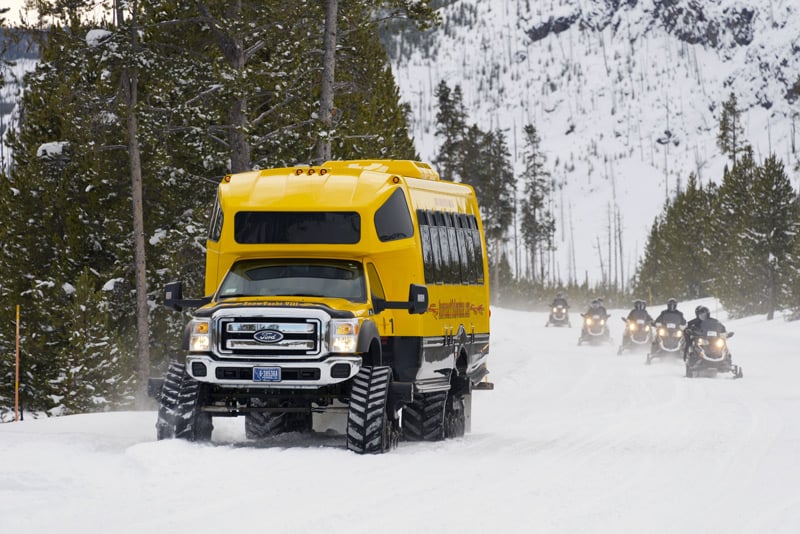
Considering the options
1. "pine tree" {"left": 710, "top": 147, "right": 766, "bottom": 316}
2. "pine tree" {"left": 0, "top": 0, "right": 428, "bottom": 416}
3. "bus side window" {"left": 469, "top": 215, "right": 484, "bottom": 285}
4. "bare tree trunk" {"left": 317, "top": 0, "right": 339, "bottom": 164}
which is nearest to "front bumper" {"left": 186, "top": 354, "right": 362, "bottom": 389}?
"bus side window" {"left": 469, "top": 215, "right": 484, "bottom": 285}

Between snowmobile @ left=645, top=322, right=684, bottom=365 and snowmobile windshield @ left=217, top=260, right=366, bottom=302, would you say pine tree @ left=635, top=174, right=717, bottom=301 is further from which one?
snowmobile windshield @ left=217, top=260, right=366, bottom=302

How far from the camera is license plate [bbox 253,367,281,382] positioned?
527 inches

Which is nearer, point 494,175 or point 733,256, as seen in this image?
point 733,256

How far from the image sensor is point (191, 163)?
3306cm

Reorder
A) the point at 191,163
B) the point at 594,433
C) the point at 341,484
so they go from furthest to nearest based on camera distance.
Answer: the point at 191,163 → the point at 594,433 → the point at 341,484

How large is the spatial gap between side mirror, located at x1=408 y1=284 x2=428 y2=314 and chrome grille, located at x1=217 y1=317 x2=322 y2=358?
1.37m

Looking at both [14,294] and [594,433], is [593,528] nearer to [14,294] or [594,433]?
[594,433]

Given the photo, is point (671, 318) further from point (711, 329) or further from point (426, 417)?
point (426, 417)

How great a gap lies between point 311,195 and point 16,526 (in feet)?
21.8

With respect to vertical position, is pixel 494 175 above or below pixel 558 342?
above

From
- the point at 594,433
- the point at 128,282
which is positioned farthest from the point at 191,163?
the point at 594,433

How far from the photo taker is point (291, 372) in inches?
529

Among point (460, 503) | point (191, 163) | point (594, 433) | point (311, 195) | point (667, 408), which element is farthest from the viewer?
point (191, 163)

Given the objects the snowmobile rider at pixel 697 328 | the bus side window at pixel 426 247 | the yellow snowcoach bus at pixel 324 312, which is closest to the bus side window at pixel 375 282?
the yellow snowcoach bus at pixel 324 312
